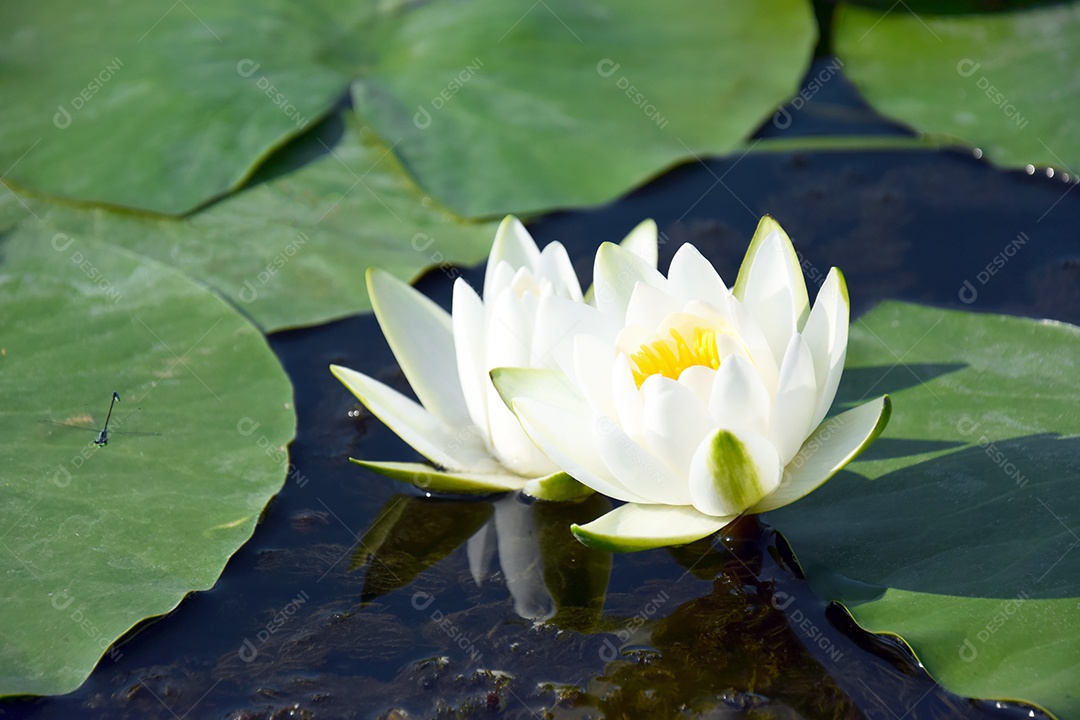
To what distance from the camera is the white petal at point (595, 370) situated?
2.16 metres

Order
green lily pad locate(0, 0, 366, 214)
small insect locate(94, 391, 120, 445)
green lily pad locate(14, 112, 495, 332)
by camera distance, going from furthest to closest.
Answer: green lily pad locate(0, 0, 366, 214) → green lily pad locate(14, 112, 495, 332) → small insect locate(94, 391, 120, 445)

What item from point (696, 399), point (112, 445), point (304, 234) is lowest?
point (112, 445)

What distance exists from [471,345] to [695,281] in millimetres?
595

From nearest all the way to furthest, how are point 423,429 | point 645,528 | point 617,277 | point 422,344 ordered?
1. point 645,528
2. point 617,277
3. point 423,429
4. point 422,344

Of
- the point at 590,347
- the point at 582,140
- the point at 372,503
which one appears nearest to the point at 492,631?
the point at 372,503

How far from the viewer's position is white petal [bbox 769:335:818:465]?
203 cm

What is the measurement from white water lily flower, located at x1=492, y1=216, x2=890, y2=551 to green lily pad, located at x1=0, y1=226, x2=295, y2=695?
3.08ft

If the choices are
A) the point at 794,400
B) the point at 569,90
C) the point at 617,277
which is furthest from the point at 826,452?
the point at 569,90

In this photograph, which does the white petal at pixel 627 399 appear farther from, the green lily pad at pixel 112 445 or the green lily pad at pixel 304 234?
the green lily pad at pixel 304 234

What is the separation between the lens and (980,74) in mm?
3969

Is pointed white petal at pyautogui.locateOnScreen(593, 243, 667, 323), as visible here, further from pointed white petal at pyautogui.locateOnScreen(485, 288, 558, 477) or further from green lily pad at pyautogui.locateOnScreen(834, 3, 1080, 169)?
green lily pad at pyautogui.locateOnScreen(834, 3, 1080, 169)

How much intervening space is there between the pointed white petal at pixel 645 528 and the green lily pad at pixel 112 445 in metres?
0.97

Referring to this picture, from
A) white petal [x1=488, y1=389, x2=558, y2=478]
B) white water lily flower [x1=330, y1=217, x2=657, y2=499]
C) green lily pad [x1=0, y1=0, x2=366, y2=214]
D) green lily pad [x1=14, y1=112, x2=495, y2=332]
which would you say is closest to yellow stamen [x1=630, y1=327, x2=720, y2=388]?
white water lily flower [x1=330, y1=217, x2=657, y2=499]

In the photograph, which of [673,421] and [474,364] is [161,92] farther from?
[673,421]
